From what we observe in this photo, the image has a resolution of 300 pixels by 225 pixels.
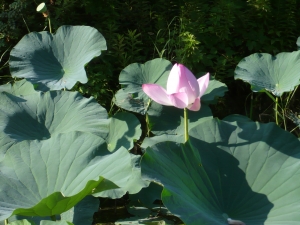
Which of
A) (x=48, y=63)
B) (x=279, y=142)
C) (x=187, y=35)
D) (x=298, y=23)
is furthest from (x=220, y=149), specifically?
(x=298, y=23)

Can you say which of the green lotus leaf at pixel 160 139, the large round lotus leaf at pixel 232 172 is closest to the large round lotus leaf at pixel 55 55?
the green lotus leaf at pixel 160 139

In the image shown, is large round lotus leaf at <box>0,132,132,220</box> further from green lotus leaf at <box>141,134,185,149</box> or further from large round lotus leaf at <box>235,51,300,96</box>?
large round lotus leaf at <box>235,51,300,96</box>

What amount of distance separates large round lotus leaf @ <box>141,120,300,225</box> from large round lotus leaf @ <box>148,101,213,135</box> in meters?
0.38

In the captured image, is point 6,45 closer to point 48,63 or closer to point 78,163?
point 48,63

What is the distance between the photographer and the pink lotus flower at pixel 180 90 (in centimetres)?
154

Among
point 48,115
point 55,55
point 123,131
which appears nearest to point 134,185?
point 123,131

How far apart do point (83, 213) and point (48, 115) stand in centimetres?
45

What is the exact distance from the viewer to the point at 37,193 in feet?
4.84

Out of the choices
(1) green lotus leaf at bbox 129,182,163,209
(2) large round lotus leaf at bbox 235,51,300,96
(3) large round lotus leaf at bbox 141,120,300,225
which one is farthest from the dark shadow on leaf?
(2) large round lotus leaf at bbox 235,51,300,96

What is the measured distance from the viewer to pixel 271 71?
2053 mm

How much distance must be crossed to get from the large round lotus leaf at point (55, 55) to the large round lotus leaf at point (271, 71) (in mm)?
608

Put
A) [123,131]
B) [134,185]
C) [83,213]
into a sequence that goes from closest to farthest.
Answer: [83,213]
[134,185]
[123,131]

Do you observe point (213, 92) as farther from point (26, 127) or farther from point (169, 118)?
point (26, 127)

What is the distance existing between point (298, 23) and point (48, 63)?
5.76ft
